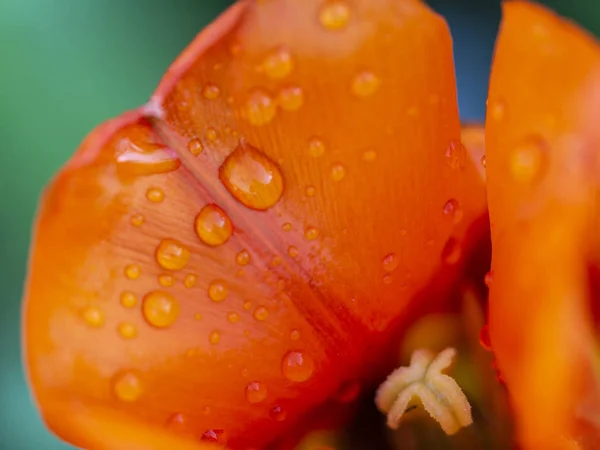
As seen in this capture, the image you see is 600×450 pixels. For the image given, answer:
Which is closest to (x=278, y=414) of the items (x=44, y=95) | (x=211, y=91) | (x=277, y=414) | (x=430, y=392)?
(x=277, y=414)

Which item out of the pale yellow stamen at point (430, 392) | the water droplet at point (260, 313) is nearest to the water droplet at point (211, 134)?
the water droplet at point (260, 313)

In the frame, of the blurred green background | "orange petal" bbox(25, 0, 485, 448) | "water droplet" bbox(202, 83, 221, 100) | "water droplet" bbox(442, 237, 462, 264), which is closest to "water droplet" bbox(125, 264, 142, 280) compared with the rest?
"orange petal" bbox(25, 0, 485, 448)

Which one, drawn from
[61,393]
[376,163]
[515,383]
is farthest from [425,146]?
[61,393]

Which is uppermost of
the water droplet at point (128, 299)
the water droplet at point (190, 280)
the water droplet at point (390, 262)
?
the water droplet at point (128, 299)

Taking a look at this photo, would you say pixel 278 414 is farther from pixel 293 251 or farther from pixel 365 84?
pixel 365 84

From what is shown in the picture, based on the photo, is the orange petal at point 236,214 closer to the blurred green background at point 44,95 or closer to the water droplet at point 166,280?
the water droplet at point 166,280

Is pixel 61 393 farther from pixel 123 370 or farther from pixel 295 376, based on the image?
pixel 295 376
